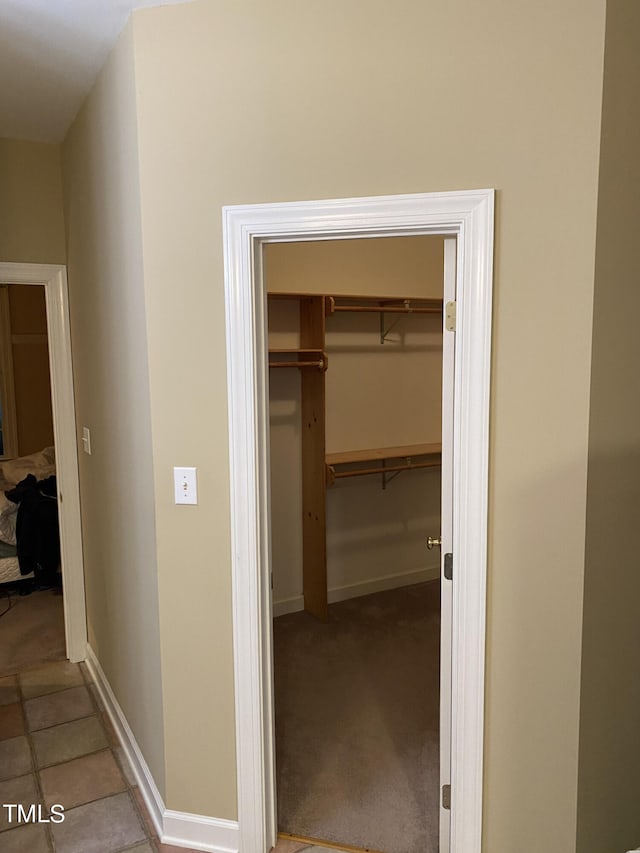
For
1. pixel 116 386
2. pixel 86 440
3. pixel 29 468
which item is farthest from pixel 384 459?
pixel 29 468

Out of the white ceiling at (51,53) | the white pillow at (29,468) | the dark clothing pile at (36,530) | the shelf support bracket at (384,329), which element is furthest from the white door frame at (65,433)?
the shelf support bracket at (384,329)

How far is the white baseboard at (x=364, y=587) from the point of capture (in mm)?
4022

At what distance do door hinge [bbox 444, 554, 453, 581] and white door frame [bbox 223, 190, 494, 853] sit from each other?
0.05 metres

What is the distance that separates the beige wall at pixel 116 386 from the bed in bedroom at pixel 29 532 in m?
1.31

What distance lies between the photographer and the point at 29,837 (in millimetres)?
2215

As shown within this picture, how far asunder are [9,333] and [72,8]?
4383 millimetres

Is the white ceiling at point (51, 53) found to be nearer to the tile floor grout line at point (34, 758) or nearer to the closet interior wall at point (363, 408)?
the closet interior wall at point (363, 408)

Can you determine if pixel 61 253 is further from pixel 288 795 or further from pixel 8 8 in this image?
pixel 288 795

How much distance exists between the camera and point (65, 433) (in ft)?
10.7

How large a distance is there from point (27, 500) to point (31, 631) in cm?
91

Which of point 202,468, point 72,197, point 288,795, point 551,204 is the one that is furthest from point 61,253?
point 288,795

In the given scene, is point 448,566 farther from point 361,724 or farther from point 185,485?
point 361,724

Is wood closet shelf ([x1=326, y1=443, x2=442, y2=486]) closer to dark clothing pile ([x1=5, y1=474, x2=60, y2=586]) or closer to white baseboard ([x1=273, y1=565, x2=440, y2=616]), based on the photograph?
white baseboard ([x1=273, y1=565, x2=440, y2=616])

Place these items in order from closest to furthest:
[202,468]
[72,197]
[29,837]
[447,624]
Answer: [447,624], [202,468], [29,837], [72,197]
